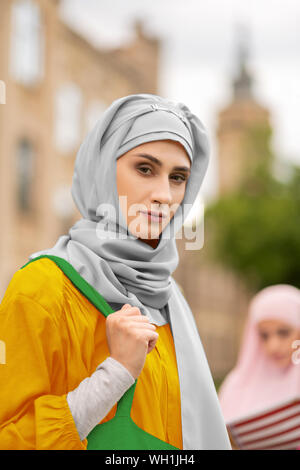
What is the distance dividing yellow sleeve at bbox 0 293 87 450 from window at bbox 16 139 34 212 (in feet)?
49.8

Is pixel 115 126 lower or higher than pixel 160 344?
higher

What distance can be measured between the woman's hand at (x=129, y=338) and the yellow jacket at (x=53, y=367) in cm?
7

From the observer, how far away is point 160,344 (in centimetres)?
208

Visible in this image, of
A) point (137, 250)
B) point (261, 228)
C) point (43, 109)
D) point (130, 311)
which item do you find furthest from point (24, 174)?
point (130, 311)

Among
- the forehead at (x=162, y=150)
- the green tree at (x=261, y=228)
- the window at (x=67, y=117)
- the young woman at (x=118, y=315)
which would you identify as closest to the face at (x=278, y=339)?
the young woman at (x=118, y=315)

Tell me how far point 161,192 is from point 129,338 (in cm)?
48

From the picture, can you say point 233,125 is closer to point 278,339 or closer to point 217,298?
point 217,298

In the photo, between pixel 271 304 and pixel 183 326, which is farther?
pixel 271 304

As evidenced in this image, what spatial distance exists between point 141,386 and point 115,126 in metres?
0.81

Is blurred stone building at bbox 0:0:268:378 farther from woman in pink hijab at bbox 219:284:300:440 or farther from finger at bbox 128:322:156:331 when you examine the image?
finger at bbox 128:322:156:331

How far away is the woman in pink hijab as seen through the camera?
4.35 meters

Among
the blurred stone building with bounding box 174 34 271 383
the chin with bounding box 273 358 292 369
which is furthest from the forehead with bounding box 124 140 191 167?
the blurred stone building with bounding box 174 34 271 383

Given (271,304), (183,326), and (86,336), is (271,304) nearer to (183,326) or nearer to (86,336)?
(183,326)
